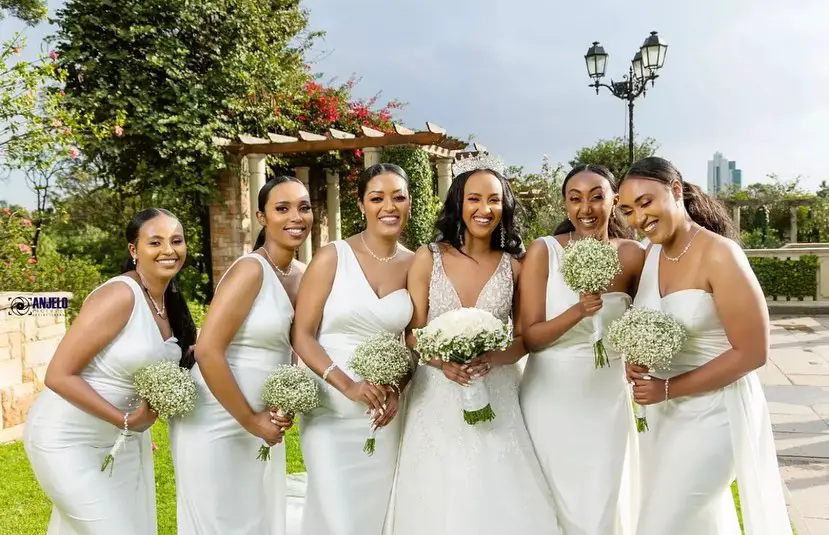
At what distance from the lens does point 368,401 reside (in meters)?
3.77

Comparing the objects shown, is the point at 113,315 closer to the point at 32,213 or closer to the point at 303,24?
the point at 32,213

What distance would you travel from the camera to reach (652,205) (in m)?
3.61

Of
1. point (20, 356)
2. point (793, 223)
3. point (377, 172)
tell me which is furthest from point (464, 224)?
point (793, 223)

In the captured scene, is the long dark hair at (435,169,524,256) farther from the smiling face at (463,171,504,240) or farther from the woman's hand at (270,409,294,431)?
the woman's hand at (270,409,294,431)

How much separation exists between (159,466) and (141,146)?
9.84 metres

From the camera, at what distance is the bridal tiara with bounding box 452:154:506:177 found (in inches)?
162

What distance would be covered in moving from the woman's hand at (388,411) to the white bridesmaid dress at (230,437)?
2.22 ft

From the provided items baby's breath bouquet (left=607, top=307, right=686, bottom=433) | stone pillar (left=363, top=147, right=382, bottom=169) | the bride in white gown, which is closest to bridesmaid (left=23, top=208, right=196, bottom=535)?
the bride in white gown

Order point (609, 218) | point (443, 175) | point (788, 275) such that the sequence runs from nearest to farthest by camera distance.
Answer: point (609, 218), point (443, 175), point (788, 275)

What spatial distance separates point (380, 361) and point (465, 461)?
760 millimetres

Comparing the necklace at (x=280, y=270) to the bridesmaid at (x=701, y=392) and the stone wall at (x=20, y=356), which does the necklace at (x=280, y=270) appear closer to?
the bridesmaid at (x=701, y=392)

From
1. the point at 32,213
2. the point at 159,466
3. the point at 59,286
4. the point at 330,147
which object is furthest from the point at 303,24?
the point at 159,466

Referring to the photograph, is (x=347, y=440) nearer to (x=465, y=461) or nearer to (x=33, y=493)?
(x=465, y=461)

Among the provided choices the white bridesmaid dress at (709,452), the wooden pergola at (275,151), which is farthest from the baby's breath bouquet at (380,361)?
the wooden pergola at (275,151)
